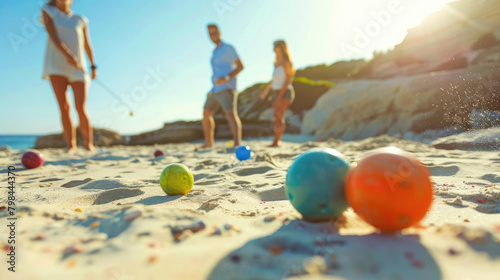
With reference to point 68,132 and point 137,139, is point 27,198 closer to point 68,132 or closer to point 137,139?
point 68,132

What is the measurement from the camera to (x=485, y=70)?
23.4 ft

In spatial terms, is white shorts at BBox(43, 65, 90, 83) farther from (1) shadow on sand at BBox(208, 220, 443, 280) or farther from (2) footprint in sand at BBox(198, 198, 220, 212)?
(1) shadow on sand at BBox(208, 220, 443, 280)

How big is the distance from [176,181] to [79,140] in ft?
36.8

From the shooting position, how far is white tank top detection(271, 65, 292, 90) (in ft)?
22.8

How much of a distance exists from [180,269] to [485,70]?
8385 mm

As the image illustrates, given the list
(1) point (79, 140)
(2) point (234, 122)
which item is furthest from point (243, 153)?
(1) point (79, 140)

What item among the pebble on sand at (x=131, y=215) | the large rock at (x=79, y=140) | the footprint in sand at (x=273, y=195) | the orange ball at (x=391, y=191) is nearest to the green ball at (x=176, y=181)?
the footprint in sand at (x=273, y=195)

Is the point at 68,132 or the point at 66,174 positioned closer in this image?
the point at 66,174

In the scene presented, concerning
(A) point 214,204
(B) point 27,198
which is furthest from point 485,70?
(B) point 27,198

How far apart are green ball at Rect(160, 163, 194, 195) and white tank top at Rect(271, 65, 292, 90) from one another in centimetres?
466

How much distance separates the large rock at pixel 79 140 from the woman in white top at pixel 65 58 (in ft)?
22.9

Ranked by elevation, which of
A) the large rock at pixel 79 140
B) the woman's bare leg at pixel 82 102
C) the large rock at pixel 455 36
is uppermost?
the large rock at pixel 455 36

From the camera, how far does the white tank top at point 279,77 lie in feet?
22.8

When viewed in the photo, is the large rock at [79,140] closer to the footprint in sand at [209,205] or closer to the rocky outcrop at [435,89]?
the rocky outcrop at [435,89]
